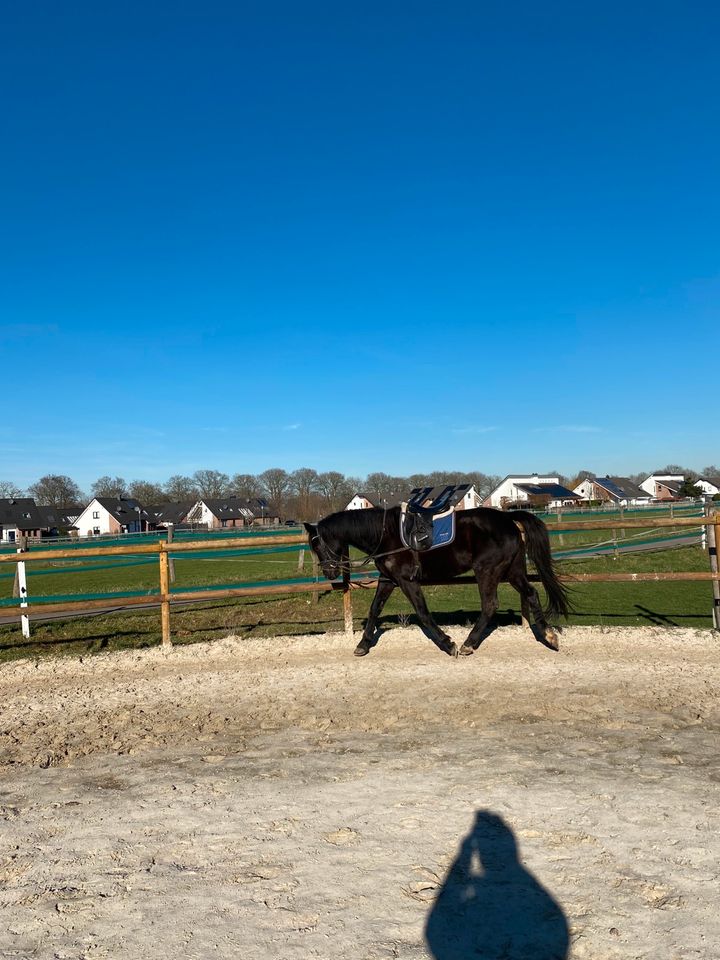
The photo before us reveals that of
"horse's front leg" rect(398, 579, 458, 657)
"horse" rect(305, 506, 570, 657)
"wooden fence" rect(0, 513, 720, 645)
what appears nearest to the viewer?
"horse's front leg" rect(398, 579, 458, 657)

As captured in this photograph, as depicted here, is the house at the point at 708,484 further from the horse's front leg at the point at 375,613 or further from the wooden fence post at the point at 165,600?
the wooden fence post at the point at 165,600

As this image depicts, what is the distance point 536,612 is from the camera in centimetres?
785

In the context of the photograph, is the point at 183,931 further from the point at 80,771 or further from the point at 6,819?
the point at 80,771

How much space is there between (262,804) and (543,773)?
1.74m

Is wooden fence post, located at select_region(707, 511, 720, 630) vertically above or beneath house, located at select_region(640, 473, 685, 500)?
beneath

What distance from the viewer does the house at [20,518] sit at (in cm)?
6762

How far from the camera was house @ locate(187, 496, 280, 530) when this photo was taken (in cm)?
7369

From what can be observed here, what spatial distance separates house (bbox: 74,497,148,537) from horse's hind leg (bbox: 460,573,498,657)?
67182 millimetres

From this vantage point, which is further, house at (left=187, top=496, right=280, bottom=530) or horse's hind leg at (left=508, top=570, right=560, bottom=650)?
house at (left=187, top=496, right=280, bottom=530)

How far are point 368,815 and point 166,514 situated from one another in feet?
252

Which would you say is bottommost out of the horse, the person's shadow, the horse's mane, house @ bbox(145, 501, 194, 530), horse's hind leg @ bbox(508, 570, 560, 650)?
the person's shadow

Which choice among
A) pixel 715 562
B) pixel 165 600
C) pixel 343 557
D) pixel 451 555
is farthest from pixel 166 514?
pixel 715 562

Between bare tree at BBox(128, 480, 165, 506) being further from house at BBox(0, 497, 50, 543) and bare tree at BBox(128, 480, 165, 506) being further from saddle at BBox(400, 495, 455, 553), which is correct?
saddle at BBox(400, 495, 455, 553)

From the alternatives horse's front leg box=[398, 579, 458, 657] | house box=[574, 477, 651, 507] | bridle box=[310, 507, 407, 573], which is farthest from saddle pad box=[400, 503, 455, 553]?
house box=[574, 477, 651, 507]
